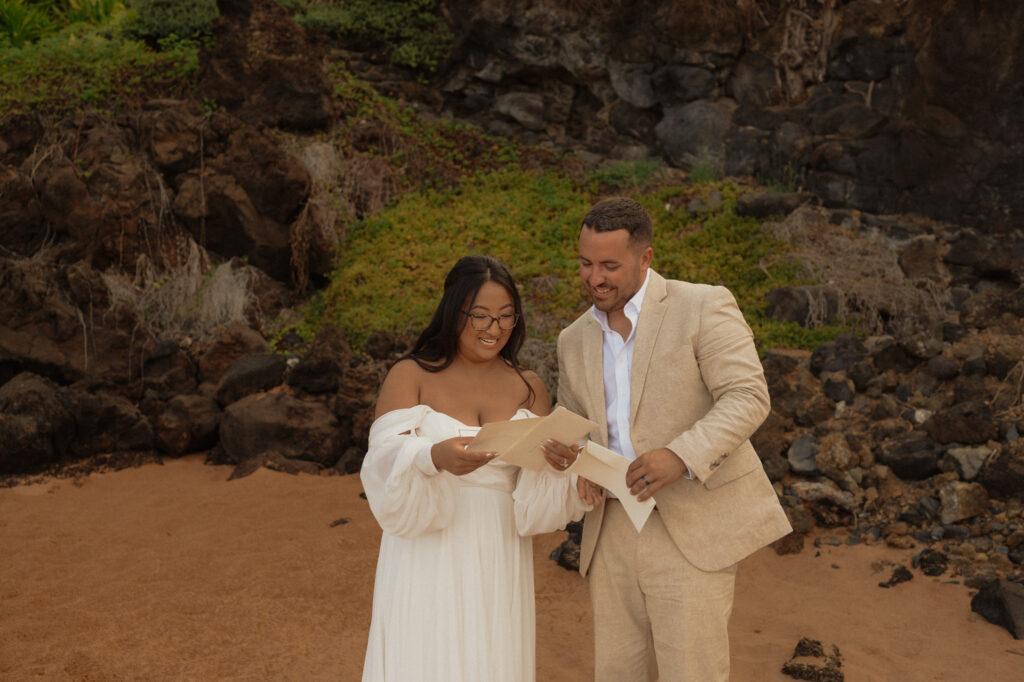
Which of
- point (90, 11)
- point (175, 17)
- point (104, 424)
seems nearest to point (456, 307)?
point (104, 424)

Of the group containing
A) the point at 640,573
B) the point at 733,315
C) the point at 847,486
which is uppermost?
the point at 733,315

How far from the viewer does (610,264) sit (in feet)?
10.7

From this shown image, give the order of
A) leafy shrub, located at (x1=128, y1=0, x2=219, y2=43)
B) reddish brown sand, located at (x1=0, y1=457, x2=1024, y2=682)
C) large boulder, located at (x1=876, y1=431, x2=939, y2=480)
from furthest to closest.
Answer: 1. leafy shrub, located at (x1=128, y1=0, x2=219, y2=43)
2. large boulder, located at (x1=876, y1=431, x2=939, y2=480)
3. reddish brown sand, located at (x1=0, y1=457, x2=1024, y2=682)

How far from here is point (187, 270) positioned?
11.5 m

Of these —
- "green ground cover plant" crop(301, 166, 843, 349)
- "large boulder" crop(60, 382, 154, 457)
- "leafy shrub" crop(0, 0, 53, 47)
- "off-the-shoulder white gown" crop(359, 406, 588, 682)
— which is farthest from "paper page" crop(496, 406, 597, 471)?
"leafy shrub" crop(0, 0, 53, 47)

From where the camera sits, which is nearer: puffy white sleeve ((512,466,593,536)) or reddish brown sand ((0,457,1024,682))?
puffy white sleeve ((512,466,593,536))

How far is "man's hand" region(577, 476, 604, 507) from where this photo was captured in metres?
3.30

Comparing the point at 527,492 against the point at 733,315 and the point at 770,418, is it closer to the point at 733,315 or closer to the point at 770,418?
the point at 733,315

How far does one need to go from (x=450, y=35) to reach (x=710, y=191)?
21.4 ft

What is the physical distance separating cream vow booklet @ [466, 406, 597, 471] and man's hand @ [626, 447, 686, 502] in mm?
223

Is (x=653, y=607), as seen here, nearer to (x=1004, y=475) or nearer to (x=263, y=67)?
(x=1004, y=475)

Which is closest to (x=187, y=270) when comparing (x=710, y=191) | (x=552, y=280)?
(x=552, y=280)

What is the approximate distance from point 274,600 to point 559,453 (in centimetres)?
424

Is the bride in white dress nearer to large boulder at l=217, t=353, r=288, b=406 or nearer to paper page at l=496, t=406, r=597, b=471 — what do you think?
paper page at l=496, t=406, r=597, b=471
